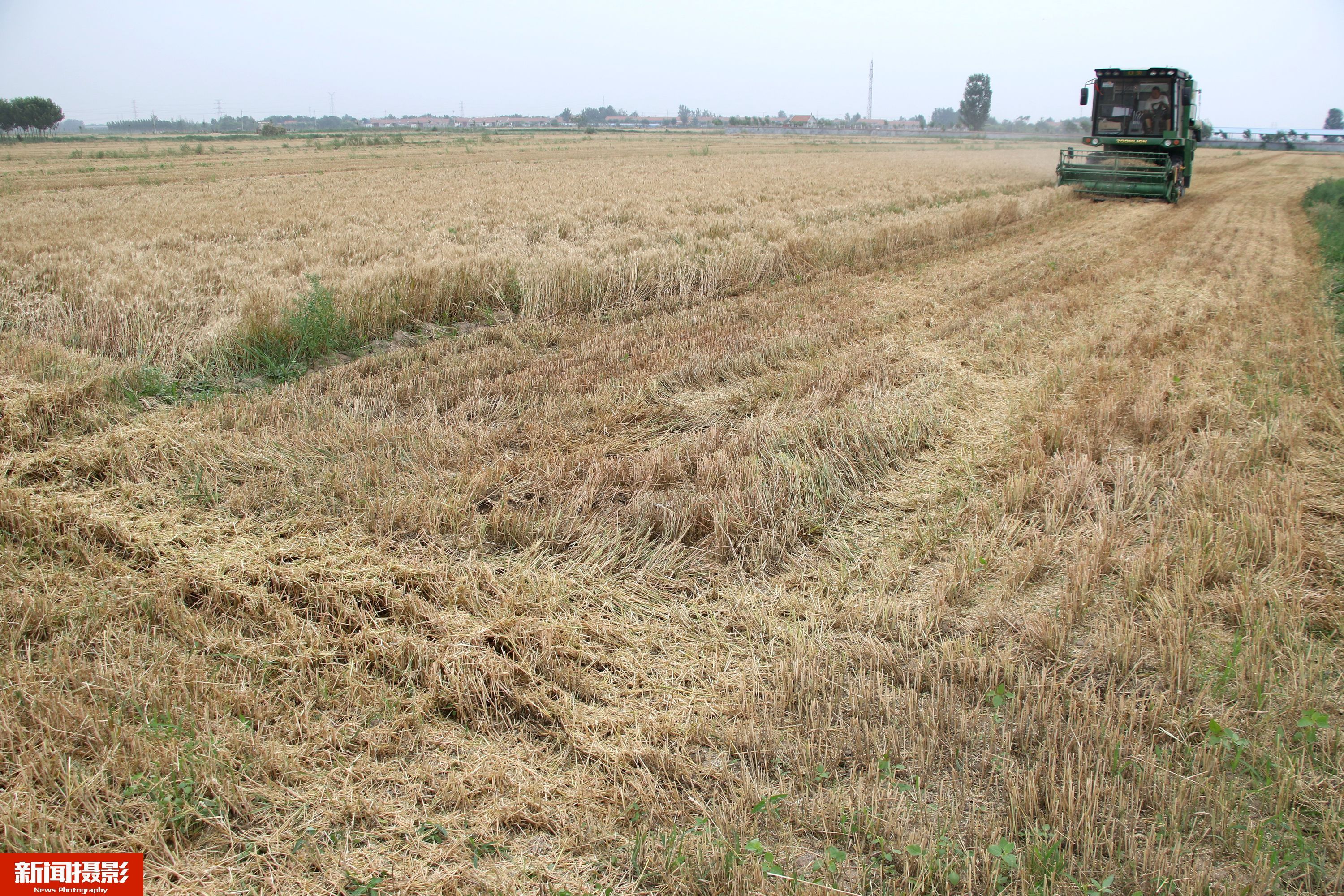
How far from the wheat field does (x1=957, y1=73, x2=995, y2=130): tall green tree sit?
134428mm

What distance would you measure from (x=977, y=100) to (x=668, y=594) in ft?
467

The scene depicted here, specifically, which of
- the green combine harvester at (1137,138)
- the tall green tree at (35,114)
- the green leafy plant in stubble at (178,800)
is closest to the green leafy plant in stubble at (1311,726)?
the green leafy plant in stubble at (178,800)

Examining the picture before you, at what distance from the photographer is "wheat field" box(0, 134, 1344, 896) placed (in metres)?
2.35

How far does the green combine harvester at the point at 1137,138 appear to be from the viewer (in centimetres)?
1955

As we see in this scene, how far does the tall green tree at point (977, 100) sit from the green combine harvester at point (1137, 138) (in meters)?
118

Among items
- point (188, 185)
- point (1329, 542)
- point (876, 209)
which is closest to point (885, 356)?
point (1329, 542)

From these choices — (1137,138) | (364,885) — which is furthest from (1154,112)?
(364,885)

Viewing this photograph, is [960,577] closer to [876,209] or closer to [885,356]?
[885,356]

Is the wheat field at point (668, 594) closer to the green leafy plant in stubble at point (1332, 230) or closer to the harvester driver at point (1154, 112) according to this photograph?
the green leafy plant in stubble at point (1332, 230)

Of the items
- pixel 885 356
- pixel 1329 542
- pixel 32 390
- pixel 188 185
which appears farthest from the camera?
pixel 188 185

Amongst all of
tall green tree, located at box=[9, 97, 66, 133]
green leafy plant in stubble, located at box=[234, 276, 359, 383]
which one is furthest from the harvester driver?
tall green tree, located at box=[9, 97, 66, 133]

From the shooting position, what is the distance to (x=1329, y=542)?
402cm

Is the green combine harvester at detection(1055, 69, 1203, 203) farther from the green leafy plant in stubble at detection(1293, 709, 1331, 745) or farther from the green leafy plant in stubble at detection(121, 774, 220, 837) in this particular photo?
the green leafy plant in stubble at detection(121, 774, 220, 837)

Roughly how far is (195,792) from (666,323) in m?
6.72
